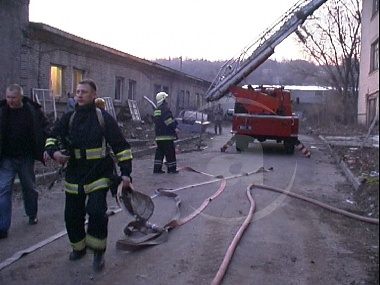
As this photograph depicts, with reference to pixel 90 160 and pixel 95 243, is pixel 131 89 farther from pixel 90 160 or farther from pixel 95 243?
pixel 95 243

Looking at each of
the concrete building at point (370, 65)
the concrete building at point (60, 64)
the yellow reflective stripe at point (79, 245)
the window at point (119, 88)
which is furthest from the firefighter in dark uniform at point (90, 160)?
the window at point (119, 88)

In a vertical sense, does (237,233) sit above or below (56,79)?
below

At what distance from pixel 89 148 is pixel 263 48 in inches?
584

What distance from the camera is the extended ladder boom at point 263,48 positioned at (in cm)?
1808

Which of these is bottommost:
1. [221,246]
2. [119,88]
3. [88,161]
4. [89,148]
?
[221,246]

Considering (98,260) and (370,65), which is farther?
(370,65)

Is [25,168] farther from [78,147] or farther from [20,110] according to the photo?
[78,147]

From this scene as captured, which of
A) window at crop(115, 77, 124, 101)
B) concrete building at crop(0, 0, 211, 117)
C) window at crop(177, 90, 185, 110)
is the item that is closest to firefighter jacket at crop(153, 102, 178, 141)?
concrete building at crop(0, 0, 211, 117)

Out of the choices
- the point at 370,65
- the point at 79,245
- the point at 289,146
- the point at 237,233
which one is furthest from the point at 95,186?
the point at 370,65

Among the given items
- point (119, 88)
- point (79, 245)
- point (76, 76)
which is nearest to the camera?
point (79, 245)

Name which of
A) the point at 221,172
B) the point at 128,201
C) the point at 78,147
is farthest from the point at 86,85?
the point at 221,172

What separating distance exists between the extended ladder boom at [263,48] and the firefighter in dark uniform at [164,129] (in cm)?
786

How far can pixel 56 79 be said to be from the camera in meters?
19.2

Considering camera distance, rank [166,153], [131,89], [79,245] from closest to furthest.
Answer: [79,245] < [166,153] < [131,89]
